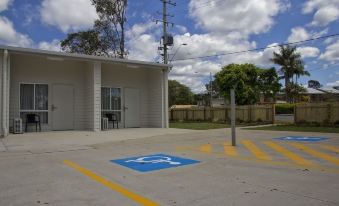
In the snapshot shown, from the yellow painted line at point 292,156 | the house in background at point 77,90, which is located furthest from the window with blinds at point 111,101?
the yellow painted line at point 292,156

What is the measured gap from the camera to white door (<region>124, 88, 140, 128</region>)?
2169 centimetres

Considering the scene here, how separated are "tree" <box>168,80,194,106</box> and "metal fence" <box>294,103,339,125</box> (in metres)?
61.7

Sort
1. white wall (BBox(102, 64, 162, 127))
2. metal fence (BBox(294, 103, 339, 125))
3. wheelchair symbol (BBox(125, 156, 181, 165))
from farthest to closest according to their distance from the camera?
metal fence (BBox(294, 103, 339, 125)), white wall (BBox(102, 64, 162, 127)), wheelchair symbol (BBox(125, 156, 181, 165))

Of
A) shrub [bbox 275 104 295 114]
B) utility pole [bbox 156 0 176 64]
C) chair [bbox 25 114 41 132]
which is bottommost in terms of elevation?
chair [bbox 25 114 41 132]

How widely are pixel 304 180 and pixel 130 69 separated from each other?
16.7m

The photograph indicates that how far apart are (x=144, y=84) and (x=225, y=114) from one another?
1101cm

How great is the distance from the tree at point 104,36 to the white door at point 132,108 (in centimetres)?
1758

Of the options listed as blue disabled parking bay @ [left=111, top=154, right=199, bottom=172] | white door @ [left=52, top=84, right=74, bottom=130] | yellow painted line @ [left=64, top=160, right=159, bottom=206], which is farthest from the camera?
white door @ [left=52, top=84, right=74, bottom=130]

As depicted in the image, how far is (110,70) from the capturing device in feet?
69.4

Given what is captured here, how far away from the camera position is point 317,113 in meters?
25.0

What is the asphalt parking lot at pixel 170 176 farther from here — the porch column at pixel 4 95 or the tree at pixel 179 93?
the tree at pixel 179 93

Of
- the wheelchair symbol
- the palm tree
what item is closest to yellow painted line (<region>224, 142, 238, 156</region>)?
the wheelchair symbol

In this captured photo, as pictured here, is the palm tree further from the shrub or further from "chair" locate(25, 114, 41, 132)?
"chair" locate(25, 114, 41, 132)

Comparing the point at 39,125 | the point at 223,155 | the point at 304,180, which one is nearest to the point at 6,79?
the point at 39,125
